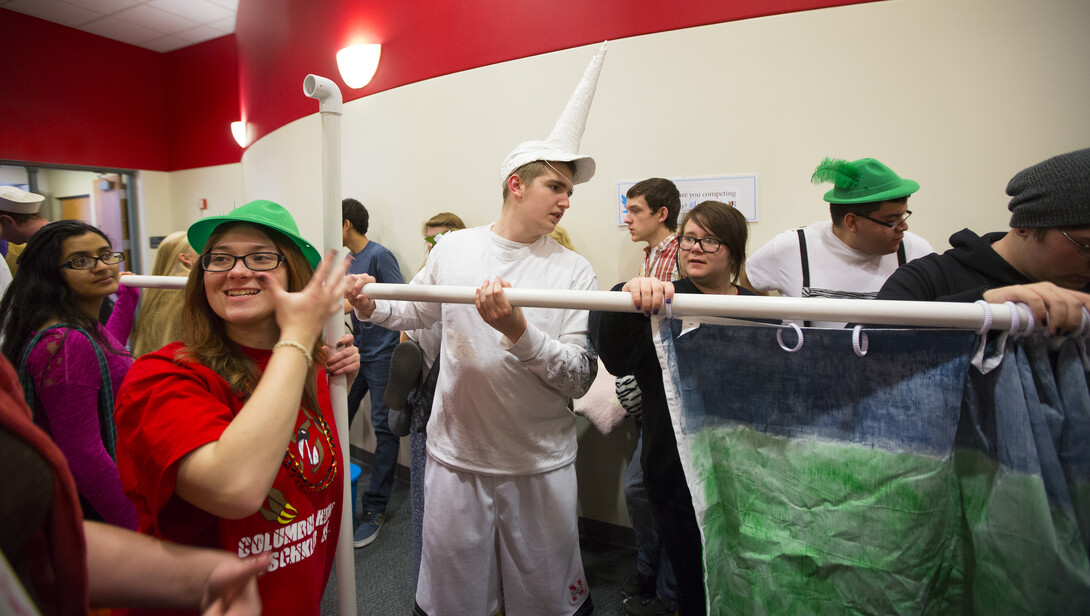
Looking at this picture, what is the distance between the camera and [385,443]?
2961 millimetres

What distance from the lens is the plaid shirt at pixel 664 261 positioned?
2.12 metres

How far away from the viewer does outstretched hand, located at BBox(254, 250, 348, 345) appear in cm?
88

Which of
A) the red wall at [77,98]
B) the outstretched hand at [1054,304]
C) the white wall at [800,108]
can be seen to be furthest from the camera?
the red wall at [77,98]

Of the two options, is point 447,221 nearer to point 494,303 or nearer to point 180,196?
point 494,303

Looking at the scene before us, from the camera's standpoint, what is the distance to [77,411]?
140cm

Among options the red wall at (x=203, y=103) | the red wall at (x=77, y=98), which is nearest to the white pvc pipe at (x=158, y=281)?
the red wall at (x=203, y=103)

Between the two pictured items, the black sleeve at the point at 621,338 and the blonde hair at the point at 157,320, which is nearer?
the black sleeve at the point at 621,338

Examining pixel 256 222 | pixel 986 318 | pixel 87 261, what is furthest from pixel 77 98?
pixel 986 318

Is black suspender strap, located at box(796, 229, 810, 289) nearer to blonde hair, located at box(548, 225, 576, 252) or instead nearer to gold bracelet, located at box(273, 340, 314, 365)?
blonde hair, located at box(548, 225, 576, 252)

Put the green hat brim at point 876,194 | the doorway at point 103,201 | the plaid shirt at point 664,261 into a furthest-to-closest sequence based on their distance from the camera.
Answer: the doorway at point 103,201 → the plaid shirt at point 664,261 → the green hat brim at point 876,194

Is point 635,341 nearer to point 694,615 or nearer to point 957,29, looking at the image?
point 694,615

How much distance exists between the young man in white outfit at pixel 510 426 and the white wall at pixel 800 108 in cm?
80

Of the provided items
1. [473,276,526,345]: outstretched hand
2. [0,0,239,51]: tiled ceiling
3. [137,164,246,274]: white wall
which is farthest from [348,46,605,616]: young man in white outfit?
[137,164,246,274]: white wall

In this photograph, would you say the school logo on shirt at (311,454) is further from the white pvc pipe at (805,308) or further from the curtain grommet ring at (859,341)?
the curtain grommet ring at (859,341)
